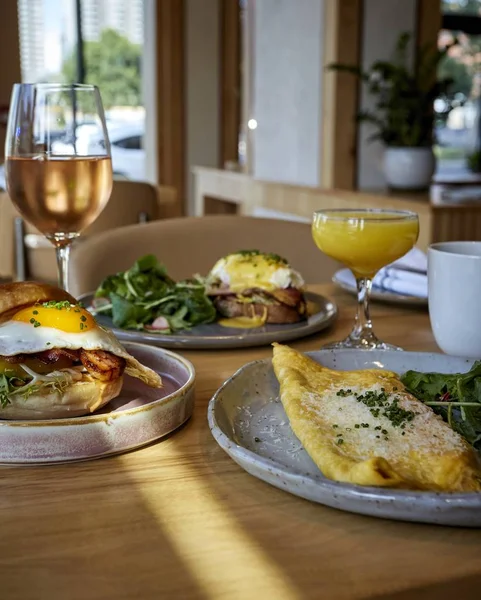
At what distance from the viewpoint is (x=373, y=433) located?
0.63 m

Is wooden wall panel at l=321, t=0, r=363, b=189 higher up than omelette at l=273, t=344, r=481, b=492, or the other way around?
wooden wall panel at l=321, t=0, r=363, b=189

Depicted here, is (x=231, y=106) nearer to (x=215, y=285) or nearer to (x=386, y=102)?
(x=386, y=102)

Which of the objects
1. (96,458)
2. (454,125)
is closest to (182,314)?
(96,458)

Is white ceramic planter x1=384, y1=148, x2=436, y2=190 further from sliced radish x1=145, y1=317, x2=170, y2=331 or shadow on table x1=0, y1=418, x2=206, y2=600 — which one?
shadow on table x1=0, y1=418, x2=206, y2=600

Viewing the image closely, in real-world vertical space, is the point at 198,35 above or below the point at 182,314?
above

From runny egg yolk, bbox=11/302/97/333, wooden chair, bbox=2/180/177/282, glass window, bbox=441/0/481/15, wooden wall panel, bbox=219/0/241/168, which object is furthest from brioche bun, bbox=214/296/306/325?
wooden wall panel, bbox=219/0/241/168

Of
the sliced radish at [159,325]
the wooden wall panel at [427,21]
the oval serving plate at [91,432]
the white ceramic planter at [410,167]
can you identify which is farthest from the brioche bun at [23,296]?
the wooden wall panel at [427,21]

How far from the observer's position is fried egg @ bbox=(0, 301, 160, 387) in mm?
692

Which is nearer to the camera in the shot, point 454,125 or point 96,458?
point 96,458

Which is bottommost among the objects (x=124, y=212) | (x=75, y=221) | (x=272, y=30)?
(x=124, y=212)

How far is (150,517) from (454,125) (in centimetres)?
634

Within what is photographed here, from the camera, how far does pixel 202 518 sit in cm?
57

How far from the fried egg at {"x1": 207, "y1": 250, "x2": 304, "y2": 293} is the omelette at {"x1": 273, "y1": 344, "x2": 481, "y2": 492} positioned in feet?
1.32

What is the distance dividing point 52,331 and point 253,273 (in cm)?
55
